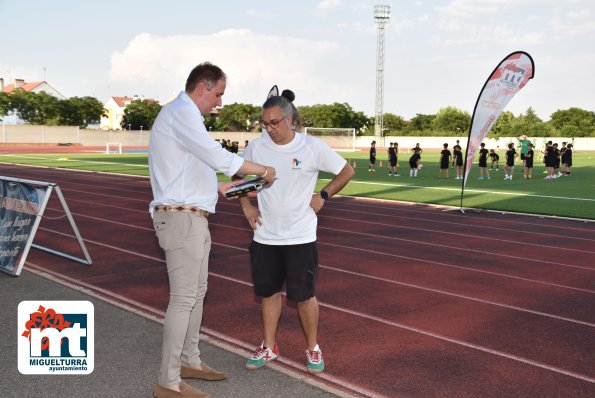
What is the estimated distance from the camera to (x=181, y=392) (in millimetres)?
3832

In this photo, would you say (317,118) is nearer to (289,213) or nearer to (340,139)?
(340,139)

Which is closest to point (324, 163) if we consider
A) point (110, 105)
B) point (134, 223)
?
point (134, 223)

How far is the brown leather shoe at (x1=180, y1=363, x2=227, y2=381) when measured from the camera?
421 cm

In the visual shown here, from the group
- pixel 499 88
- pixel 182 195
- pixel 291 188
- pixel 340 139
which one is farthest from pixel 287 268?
pixel 340 139

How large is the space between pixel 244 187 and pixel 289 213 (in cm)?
58

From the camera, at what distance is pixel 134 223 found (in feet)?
39.4

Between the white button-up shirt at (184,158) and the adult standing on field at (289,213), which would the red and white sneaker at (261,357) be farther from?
the white button-up shirt at (184,158)

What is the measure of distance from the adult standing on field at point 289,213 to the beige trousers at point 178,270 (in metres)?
0.62

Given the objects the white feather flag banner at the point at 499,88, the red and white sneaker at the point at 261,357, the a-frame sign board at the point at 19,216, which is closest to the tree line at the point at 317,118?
the white feather flag banner at the point at 499,88

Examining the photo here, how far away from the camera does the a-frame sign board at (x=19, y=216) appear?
736 cm

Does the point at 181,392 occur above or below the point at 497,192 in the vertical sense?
below

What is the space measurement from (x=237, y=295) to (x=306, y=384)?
102 inches

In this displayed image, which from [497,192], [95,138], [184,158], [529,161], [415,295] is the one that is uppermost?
[95,138]

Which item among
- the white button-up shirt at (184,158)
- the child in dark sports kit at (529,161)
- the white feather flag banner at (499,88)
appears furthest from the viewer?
the child in dark sports kit at (529,161)
